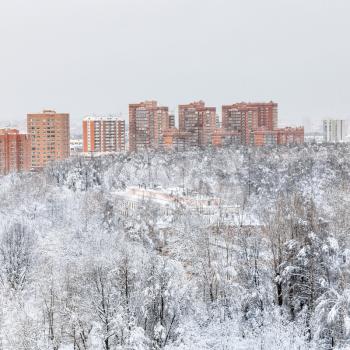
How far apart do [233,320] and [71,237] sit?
8.00m

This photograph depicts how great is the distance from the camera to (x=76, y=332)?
33.2ft

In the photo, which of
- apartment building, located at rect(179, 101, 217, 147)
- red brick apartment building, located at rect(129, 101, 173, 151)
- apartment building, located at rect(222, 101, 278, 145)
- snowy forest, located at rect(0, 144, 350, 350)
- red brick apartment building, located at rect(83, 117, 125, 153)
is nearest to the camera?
snowy forest, located at rect(0, 144, 350, 350)

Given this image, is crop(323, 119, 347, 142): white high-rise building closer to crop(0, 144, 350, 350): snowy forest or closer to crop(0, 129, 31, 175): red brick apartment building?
crop(0, 129, 31, 175): red brick apartment building

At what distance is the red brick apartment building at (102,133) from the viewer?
55.5 meters

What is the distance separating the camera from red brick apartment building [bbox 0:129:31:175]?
1706 inches

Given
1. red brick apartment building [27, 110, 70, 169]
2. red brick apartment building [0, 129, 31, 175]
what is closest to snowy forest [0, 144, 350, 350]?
red brick apartment building [0, 129, 31, 175]

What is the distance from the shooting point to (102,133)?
55844 mm

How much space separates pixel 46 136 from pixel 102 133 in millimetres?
8742

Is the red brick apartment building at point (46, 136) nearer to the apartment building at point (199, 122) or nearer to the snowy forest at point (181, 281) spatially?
the apartment building at point (199, 122)

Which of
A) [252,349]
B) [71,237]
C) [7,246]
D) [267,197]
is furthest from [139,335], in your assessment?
[267,197]

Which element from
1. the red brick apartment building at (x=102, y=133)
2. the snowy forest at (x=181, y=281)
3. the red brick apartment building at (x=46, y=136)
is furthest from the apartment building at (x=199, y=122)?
the snowy forest at (x=181, y=281)

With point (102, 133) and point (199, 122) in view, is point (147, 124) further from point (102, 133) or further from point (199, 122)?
point (199, 122)

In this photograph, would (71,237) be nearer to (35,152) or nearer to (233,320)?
(233,320)

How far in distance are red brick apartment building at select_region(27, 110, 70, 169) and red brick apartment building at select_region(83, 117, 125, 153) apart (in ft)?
24.2
